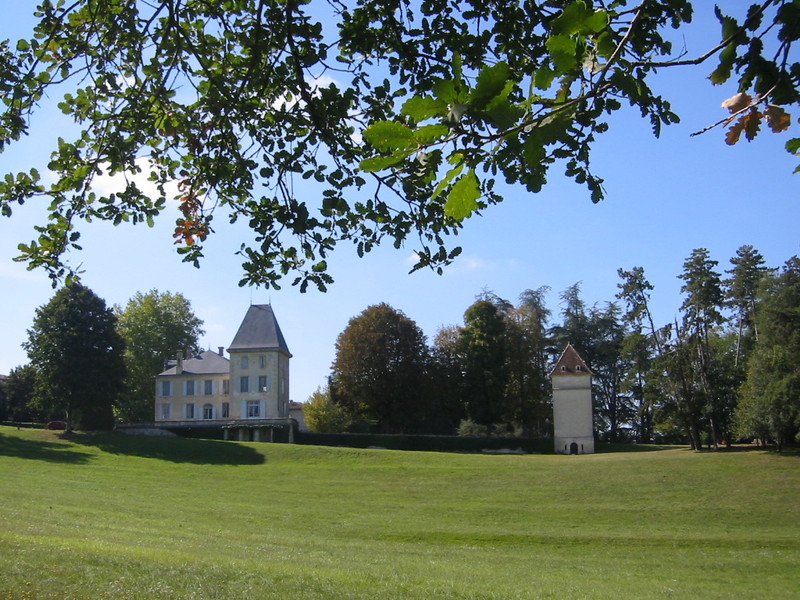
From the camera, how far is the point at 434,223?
23.6 feet

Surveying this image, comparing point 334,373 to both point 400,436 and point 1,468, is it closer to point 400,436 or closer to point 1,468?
point 400,436

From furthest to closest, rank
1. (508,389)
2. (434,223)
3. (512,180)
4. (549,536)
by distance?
(508,389) → (549,536) → (434,223) → (512,180)

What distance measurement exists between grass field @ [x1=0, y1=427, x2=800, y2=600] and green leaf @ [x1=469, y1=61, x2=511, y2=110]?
28.9 feet

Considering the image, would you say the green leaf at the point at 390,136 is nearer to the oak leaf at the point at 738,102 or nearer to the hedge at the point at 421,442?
the oak leaf at the point at 738,102

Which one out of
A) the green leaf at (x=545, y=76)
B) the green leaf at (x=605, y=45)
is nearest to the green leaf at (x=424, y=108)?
the green leaf at (x=545, y=76)

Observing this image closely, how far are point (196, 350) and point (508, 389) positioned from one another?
31.0m

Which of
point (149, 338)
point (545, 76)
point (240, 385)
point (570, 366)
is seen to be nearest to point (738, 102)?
point (545, 76)

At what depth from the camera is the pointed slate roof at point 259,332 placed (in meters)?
54.8

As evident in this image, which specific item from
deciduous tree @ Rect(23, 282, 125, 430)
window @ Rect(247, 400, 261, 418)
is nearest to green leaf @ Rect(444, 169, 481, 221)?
deciduous tree @ Rect(23, 282, 125, 430)

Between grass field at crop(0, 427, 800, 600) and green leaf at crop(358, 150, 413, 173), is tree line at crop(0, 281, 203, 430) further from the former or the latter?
green leaf at crop(358, 150, 413, 173)

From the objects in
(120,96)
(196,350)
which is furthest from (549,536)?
(196,350)

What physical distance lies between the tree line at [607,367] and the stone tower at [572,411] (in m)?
2.92

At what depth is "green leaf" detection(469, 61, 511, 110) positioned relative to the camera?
2049 mm

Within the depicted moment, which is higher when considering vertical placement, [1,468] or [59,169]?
[59,169]
